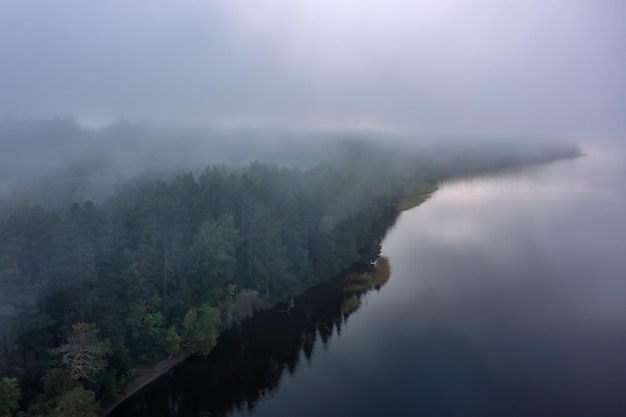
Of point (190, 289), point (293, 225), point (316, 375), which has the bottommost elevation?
point (316, 375)

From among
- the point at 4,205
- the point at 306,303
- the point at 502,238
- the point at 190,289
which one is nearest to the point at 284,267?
the point at 306,303

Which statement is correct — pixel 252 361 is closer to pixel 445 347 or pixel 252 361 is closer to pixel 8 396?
pixel 445 347

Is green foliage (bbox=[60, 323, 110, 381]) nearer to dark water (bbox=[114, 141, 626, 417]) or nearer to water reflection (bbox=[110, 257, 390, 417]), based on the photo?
water reflection (bbox=[110, 257, 390, 417])

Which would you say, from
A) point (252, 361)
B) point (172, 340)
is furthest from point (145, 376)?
point (252, 361)

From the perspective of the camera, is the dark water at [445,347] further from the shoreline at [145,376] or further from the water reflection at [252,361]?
the shoreline at [145,376]

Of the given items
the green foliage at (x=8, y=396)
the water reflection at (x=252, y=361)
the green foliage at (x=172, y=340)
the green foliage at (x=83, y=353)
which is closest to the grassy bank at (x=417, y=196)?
the water reflection at (x=252, y=361)

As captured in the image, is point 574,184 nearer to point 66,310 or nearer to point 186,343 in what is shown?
point 186,343
